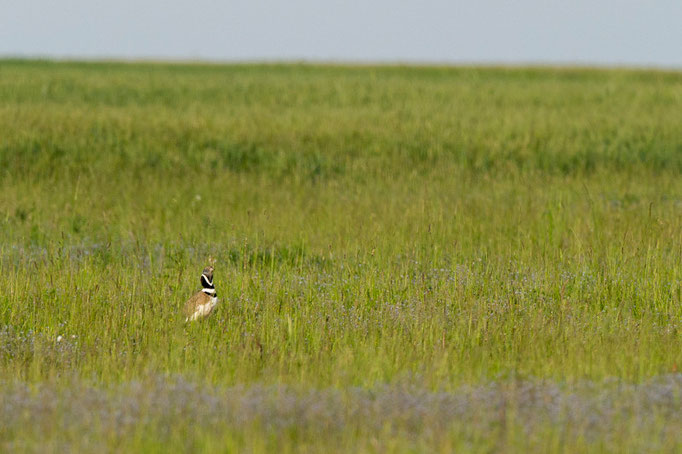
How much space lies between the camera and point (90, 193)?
13.7m

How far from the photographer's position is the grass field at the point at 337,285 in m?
4.60

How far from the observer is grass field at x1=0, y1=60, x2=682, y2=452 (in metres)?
4.60

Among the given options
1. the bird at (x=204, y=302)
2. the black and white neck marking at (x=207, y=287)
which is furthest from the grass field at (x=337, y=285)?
the black and white neck marking at (x=207, y=287)

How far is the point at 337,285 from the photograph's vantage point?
310 inches

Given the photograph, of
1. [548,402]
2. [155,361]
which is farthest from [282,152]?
[548,402]

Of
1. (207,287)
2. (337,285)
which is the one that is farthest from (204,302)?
(337,285)

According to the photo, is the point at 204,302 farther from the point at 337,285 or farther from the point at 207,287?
the point at 337,285

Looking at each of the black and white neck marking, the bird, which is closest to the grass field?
the bird

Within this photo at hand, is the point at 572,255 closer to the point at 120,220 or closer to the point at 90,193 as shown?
the point at 120,220

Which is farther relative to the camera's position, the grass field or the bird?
the bird

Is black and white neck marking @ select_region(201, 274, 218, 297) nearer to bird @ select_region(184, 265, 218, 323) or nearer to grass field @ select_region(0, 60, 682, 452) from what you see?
bird @ select_region(184, 265, 218, 323)

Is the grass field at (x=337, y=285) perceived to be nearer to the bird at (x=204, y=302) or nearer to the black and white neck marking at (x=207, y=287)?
the bird at (x=204, y=302)

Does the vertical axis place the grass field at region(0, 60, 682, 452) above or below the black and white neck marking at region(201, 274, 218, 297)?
below

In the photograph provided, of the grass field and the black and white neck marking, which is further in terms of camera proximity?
the black and white neck marking
